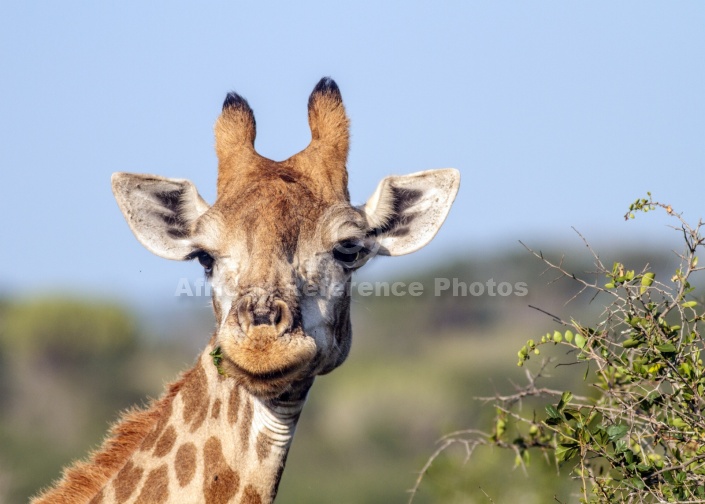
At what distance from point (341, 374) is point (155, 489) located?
1104 inches

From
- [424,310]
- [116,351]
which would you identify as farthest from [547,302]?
[116,351]

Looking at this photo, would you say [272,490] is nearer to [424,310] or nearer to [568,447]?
[568,447]

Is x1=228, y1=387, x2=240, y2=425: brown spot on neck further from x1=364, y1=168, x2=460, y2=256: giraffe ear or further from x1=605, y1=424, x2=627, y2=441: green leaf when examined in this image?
x1=605, y1=424, x2=627, y2=441: green leaf

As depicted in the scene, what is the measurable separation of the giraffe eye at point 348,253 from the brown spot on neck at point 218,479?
1086mm

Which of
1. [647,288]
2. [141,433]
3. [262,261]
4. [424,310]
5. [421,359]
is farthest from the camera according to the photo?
[424,310]

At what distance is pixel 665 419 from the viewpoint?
16.8 feet

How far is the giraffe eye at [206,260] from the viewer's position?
5672 millimetres

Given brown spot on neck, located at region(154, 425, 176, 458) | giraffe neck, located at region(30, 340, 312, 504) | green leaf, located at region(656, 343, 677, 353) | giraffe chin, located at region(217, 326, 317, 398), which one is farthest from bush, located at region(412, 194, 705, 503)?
brown spot on neck, located at region(154, 425, 176, 458)

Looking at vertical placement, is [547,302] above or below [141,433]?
below

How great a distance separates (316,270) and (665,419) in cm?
174

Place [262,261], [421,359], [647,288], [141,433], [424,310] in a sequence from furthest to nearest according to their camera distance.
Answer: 1. [424,310]
2. [421,359]
3. [141,433]
4. [262,261]
5. [647,288]

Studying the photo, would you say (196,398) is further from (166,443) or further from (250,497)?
(250,497)

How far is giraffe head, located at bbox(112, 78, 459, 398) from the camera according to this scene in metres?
5.05

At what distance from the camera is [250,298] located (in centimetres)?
512
